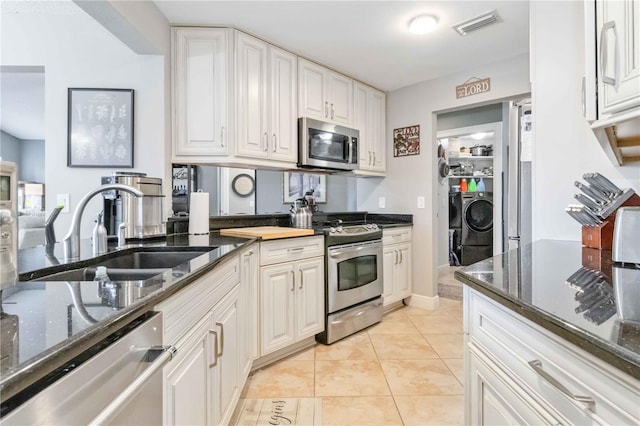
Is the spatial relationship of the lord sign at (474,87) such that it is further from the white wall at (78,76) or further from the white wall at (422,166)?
Answer: the white wall at (78,76)

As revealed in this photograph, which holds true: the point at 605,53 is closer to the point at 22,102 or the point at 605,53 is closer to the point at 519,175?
the point at 519,175

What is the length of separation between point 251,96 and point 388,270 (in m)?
2.03

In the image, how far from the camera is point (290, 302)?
2262mm

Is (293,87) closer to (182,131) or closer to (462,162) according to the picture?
(182,131)

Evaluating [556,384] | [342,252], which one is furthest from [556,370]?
[342,252]

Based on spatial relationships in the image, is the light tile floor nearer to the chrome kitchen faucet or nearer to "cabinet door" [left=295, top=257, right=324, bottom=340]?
"cabinet door" [left=295, top=257, right=324, bottom=340]

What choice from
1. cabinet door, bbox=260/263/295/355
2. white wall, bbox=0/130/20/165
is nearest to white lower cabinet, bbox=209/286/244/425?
cabinet door, bbox=260/263/295/355

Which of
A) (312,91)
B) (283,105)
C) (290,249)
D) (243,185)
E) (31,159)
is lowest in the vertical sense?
(290,249)

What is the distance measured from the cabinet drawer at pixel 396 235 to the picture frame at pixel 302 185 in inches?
31.4

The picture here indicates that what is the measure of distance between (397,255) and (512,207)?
1124 millimetres

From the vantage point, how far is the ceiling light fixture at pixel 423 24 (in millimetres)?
2160

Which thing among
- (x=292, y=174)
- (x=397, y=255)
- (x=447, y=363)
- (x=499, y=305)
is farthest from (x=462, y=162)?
(x=499, y=305)

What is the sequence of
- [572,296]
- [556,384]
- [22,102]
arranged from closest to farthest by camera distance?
[556,384] < [572,296] < [22,102]

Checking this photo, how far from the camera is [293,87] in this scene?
2.67m
